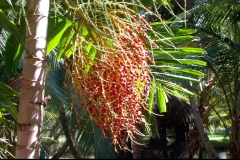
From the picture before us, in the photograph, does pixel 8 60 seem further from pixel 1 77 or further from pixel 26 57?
pixel 1 77

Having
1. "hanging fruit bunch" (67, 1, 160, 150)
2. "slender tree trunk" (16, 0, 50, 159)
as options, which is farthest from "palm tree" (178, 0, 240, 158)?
"slender tree trunk" (16, 0, 50, 159)

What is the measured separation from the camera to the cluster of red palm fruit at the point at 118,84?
1000 mm

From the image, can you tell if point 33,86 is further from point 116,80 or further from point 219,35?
point 219,35

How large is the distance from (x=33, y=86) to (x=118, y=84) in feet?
0.72

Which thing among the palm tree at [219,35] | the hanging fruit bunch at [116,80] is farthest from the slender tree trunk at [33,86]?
the palm tree at [219,35]

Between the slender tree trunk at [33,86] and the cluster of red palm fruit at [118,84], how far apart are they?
0.13 metres

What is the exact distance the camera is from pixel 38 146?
36.2 inches

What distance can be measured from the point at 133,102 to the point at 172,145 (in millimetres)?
7204

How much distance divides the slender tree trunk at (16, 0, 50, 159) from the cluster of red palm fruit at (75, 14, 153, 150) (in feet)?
0.43

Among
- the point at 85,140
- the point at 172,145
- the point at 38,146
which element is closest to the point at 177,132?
the point at 172,145

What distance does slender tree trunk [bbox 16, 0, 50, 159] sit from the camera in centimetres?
91

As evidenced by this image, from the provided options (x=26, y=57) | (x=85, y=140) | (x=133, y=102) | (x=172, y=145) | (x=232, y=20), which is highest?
(x=232, y=20)

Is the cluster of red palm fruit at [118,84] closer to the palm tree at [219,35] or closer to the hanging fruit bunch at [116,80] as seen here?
the hanging fruit bunch at [116,80]

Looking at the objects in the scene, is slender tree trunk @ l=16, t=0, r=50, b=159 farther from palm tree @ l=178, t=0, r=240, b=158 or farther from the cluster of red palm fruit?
palm tree @ l=178, t=0, r=240, b=158
